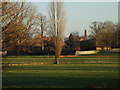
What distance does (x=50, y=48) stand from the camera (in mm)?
57719

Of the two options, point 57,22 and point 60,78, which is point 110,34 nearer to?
point 60,78

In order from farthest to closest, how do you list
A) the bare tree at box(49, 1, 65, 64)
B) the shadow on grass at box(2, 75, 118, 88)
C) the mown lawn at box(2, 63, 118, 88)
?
the bare tree at box(49, 1, 65, 64)
the mown lawn at box(2, 63, 118, 88)
the shadow on grass at box(2, 75, 118, 88)

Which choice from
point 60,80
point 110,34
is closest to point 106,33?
point 110,34

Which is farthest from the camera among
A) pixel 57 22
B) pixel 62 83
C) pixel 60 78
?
pixel 57 22

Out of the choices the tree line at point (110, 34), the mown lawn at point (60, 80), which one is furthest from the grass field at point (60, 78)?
the tree line at point (110, 34)

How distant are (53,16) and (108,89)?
2044 centimetres

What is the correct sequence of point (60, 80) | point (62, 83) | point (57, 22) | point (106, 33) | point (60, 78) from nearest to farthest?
point (62, 83), point (60, 80), point (60, 78), point (106, 33), point (57, 22)

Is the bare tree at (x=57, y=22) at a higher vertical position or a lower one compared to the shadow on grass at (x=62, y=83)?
higher

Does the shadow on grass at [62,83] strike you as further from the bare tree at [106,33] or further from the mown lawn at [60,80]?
the bare tree at [106,33]

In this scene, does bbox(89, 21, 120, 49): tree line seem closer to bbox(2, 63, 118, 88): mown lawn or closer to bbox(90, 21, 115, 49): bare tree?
bbox(90, 21, 115, 49): bare tree

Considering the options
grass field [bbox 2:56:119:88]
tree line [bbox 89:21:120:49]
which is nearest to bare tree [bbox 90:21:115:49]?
tree line [bbox 89:21:120:49]

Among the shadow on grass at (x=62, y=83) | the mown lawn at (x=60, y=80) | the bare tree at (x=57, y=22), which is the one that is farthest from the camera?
the bare tree at (x=57, y=22)

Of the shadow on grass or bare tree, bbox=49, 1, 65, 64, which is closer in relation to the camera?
the shadow on grass

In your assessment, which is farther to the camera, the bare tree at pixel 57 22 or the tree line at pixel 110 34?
the bare tree at pixel 57 22
